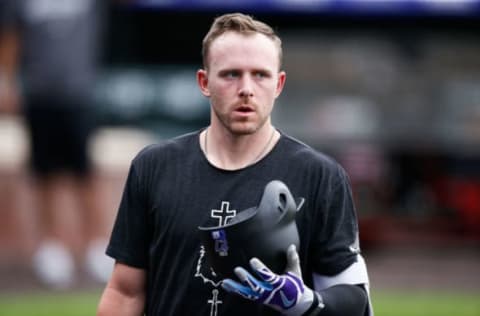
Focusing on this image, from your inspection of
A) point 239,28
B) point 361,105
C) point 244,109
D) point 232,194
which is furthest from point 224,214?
point 361,105

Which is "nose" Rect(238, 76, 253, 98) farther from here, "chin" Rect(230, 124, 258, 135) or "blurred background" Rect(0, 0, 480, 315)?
"blurred background" Rect(0, 0, 480, 315)

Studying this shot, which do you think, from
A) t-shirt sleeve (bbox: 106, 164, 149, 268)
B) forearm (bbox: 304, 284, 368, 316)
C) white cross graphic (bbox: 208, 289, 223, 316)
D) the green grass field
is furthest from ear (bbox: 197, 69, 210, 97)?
the green grass field

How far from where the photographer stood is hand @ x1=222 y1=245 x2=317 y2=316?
3.60 metres

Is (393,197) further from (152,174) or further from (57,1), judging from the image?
(152,174)

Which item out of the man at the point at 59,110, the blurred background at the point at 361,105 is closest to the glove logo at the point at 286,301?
the man at the point at 59,110

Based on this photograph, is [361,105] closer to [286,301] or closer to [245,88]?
[245,88]

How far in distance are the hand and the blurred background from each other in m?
6.52

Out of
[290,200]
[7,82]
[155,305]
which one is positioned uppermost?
[7,82]

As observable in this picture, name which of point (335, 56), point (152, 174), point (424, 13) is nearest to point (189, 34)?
point (335, 56)

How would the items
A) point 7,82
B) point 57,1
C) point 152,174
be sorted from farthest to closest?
point 7,82 < point 57,1 < point 152,174

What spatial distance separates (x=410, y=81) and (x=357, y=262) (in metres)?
6.92

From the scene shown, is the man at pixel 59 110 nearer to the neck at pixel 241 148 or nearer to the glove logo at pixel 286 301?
the neck at pixel 241 148

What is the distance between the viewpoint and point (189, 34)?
35.1 ft

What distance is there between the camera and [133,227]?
403cm
